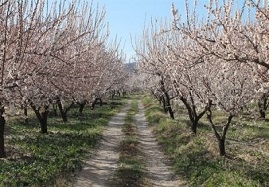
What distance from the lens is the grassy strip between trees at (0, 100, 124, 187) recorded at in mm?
14625

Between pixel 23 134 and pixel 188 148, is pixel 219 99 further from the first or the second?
pixel 23 134

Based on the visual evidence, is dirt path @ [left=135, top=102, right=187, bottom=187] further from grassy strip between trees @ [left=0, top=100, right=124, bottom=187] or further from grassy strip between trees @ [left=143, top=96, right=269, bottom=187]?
grassy strip between trees @ [left=0, top=100, right=124, bottom=187]

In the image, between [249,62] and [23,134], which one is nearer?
[249,62]

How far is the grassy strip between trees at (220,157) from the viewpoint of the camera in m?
14.5

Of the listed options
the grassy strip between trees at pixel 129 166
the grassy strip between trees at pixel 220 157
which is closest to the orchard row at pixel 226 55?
the grassy strip between trees at pixel 220 157

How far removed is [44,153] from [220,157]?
329 inches

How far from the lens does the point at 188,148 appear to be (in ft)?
69.8

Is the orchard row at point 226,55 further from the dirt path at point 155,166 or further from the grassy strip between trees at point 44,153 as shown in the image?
the grassy strip between trees at point 44,153

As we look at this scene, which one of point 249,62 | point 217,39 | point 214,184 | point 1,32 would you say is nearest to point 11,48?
point 1,32

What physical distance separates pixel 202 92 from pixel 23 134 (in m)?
12.1

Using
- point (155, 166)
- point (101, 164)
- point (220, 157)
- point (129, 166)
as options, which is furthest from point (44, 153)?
point (220, 157)

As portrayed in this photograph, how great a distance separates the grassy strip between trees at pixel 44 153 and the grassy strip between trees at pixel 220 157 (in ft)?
15.6

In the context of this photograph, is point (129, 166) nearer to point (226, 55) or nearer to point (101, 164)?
point (101, 164)

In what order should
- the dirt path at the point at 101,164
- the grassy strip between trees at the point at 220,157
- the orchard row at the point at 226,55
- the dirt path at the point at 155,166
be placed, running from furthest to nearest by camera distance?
1. the dirt path at the point at 155,166
2. the dirt path at the point at 101,164
3. the grassy strip between trees at the point at 220,157
4. the orchard row at the point at 226,55
